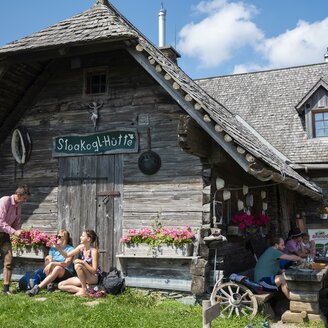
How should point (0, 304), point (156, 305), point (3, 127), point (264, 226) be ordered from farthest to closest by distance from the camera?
point (264, 226), point (3, 127), point (156, 305), point (0, 304)

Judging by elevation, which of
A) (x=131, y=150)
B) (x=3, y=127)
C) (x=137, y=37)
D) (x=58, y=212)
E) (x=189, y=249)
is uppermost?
(x=137, y=37)

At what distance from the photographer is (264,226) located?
39.8 ft

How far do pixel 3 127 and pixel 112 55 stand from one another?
3162 millimetres

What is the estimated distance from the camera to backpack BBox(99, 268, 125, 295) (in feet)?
27.7

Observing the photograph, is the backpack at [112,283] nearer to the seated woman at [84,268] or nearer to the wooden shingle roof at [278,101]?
the seated woman at [84,268]

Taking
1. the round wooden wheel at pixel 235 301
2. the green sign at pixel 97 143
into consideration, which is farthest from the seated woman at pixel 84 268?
the round wooden wheel at pixel 235 301

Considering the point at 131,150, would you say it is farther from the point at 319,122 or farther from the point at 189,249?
the point at 319,122

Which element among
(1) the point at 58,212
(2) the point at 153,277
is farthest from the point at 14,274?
(2) the point at 153,277

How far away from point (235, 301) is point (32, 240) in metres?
4.40

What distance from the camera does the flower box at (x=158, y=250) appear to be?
8.37 m

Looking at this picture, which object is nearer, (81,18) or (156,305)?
(156,305)

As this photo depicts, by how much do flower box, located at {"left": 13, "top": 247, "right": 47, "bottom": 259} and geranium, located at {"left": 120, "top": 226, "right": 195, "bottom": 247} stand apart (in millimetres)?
1789

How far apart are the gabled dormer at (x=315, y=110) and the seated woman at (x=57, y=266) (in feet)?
36.4

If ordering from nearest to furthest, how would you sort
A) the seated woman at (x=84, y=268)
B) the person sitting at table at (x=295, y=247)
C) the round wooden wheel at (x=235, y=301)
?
the round wooden wheel at (x=235, y=301), the seated woman at (x=84, y=268), the person sitting at table at (x=295, y=247)
